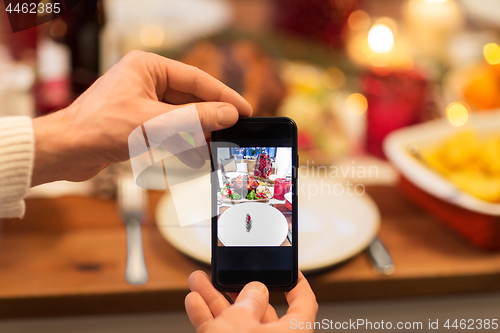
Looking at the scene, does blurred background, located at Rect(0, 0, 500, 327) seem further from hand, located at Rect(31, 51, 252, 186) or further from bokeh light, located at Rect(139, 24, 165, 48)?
hand, located at Rect(31, 51, 252, 186)

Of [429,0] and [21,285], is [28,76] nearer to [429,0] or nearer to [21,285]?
[21,285]

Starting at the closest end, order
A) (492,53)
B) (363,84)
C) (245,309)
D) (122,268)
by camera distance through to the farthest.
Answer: (245,309)
(122,268)
(363,84)
(492,53)

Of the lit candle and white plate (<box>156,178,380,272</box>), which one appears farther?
the lit candle

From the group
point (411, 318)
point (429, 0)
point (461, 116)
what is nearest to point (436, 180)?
point (411, 318)

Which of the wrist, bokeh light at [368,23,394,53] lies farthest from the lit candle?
the wrist

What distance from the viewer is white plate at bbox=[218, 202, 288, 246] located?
0.86ft

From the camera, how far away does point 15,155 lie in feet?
0.83

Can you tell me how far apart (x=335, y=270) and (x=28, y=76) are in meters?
0.60

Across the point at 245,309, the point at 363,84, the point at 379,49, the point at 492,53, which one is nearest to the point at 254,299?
the point at 245,309

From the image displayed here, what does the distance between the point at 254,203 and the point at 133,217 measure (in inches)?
9.0

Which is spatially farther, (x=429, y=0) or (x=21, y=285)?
(x=429, y=0)

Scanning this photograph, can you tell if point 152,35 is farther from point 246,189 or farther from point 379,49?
point 246,189

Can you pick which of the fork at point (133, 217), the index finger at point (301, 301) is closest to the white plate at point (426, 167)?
the index finger at point (301, 301)

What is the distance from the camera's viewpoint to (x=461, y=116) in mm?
619
